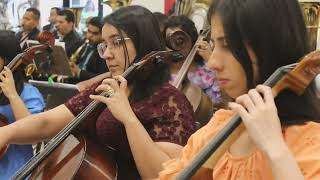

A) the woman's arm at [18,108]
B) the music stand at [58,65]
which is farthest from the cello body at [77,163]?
the music stand at [58,65]

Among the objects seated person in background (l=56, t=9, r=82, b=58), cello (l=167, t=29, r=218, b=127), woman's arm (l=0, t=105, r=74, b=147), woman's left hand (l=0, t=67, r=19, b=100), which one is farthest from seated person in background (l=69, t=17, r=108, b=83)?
woman's arm (l=0, t=105, r=74, b=147)

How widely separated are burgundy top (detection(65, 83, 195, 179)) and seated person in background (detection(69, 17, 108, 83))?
267cm

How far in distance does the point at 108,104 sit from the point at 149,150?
0.18 metres

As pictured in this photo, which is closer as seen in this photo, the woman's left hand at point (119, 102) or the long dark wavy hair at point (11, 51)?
the woman's left hand at point (119, 102)

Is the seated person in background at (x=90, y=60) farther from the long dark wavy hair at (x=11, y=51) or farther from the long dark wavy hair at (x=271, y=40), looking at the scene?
the long dark wavy hair at (x=271, y=40)

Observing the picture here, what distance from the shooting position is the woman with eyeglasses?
1507 millimetres

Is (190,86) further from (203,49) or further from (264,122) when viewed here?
(264,122)

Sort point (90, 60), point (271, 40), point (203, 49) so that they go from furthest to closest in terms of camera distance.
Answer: point (90, 60) → point (203, 49) → point (271, 40)

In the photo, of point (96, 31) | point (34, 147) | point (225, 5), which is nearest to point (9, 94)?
point (34, 147)

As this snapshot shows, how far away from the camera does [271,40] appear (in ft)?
3.15

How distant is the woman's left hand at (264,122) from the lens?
0.83m

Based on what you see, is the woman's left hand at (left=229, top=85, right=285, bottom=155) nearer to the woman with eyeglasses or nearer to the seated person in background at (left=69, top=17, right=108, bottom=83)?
the woman with eyeglasses

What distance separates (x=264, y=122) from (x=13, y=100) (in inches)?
55.4

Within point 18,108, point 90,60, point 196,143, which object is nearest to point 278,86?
point 196,143
